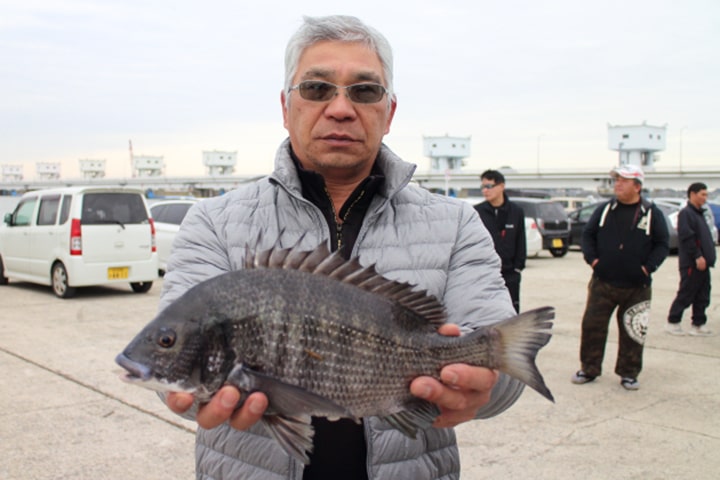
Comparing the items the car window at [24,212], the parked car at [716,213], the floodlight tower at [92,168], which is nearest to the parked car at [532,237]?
the parked car at [716,213]

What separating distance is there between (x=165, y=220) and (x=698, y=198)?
11862mm

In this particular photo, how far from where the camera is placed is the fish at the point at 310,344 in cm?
164

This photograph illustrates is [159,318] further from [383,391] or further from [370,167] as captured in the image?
[370,167]

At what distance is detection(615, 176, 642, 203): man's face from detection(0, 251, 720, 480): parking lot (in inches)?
Result: 76.7

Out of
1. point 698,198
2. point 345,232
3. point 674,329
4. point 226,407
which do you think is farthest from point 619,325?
point 226,407

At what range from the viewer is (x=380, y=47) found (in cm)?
219

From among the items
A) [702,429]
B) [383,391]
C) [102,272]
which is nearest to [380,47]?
[383,391]

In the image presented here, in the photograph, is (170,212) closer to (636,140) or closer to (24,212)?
(24,212)

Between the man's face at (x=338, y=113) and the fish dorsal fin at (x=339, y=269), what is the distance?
0.45 meters

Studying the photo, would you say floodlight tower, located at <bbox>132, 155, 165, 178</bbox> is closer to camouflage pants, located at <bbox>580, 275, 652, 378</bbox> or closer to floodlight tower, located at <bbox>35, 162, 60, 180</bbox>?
floodlight tower, located at <bbox>35, 162, 60, 180</bbox>

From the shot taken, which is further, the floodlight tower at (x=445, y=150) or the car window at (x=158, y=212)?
the floodlight tower at (x=445, y=150)

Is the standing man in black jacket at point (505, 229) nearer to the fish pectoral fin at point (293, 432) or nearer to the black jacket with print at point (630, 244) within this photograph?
the black jacket with print at point (630, 244)

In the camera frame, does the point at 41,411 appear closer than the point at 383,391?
No

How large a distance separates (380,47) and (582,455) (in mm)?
3837
